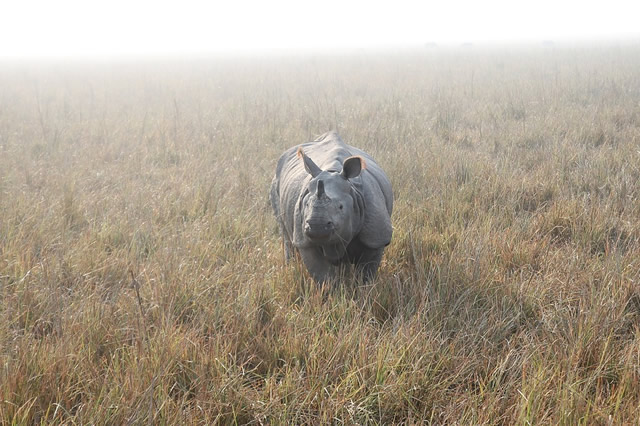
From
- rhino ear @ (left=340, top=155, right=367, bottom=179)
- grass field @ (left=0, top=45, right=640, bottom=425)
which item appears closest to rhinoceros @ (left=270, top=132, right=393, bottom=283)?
rhino ear @ (left=340, top=155, right=367, bottom=179)

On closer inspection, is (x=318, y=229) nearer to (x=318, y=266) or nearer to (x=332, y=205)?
(x=332, y=205)

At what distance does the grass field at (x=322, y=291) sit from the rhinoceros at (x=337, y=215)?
0.66 ft

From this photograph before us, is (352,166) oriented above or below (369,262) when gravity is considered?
above

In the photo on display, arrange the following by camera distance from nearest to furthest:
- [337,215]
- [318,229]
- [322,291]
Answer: [318,229], [337,215], [322,291]

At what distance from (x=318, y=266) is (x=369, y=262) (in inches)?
13.7

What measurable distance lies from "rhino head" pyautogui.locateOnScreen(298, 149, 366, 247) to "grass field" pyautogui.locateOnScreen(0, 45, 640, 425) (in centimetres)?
41

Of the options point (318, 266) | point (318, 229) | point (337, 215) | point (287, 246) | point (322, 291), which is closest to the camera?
point (318, 229)

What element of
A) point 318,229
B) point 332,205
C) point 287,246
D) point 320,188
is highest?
point 320,188

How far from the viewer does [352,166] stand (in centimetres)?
330

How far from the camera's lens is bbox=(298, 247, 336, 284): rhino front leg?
3.51 meters

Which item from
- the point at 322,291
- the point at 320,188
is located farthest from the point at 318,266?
the point at 320,188

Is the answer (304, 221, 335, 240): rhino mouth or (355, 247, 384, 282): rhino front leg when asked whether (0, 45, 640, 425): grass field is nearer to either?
(355, 247, 384, 282): rhino front leg

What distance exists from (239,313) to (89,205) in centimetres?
288

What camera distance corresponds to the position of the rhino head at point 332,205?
3037mm
